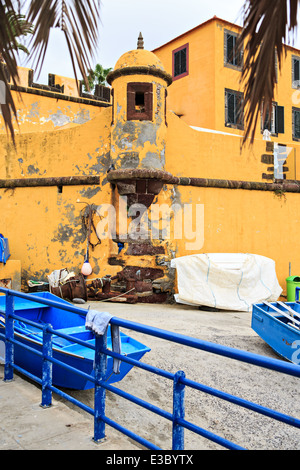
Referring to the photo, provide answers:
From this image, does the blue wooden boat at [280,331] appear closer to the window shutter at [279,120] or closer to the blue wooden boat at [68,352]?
the blue wooden boat at [68,352]

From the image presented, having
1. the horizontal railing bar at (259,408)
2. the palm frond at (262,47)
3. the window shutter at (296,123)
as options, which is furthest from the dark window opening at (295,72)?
the horizontal railing bar at (259,408)

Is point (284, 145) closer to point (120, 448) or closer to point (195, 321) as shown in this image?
point (195, 321)

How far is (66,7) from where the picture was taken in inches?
90.4

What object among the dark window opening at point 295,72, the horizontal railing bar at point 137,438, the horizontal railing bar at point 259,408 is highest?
the dark window opening at point 295,72

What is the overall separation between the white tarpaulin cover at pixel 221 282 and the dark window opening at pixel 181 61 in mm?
11048

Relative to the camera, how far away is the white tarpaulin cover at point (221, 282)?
9531 mm

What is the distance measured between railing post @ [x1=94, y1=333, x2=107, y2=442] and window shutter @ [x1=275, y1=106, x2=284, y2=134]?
17397mm

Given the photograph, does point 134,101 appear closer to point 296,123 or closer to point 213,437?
point 213,437

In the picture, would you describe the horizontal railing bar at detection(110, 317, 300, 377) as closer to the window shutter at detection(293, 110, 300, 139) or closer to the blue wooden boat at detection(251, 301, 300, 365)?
the blue wooden boat at detection(251, 301, 300, 365)

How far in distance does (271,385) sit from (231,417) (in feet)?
3.84

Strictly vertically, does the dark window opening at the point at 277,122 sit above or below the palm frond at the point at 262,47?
above

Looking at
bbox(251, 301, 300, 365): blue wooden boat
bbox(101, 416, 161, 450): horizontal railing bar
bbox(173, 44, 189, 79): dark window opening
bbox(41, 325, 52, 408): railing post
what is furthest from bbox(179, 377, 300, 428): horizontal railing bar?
bbox(173, 44, 189, 79): dark window opening

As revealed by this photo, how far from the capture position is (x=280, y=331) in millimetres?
6727

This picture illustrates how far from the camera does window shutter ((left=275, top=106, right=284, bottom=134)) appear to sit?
59.3ft
